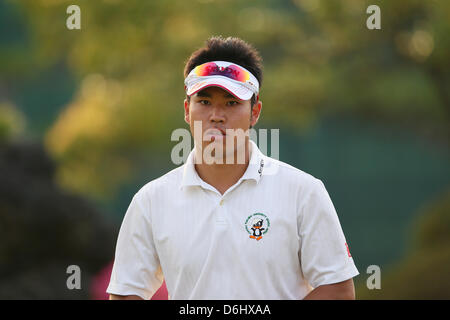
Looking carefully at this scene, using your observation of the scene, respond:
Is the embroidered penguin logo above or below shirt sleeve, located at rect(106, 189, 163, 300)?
above

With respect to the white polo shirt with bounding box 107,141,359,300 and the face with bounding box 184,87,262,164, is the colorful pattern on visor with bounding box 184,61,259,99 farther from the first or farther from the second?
the white polo shirt with bounding box 107,141,359,300

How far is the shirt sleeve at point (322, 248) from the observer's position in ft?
6.17

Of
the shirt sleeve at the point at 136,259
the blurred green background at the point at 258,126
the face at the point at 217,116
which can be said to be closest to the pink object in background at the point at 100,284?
the blurred green background at the point at 258,126

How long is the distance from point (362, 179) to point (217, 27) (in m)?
3.25

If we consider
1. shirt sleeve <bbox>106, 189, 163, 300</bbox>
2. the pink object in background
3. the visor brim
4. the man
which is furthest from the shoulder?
the pink object in background

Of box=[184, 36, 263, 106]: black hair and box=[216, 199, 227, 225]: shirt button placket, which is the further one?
box=[184, 36, 263, 106]: black hair

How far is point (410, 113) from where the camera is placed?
797 cm

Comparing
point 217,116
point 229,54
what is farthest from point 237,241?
point 229,54

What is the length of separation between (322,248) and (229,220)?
10.9 inches

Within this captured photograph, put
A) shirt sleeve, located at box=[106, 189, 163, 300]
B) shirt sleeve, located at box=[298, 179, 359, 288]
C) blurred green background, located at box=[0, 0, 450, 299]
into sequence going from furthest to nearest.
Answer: blurred green background, located at box=[0, 0, 450, 299], shirt sleeve, located at box=[106, 189, 163, 300], shirt sleeve, located at box=[298, 179, 359, 288]

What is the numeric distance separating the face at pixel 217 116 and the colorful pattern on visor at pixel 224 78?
3 cm

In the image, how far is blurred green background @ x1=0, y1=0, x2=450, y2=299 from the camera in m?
5.57

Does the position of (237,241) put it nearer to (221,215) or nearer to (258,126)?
Result: (221,215)

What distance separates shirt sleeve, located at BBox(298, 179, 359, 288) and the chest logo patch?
0.33 ft
